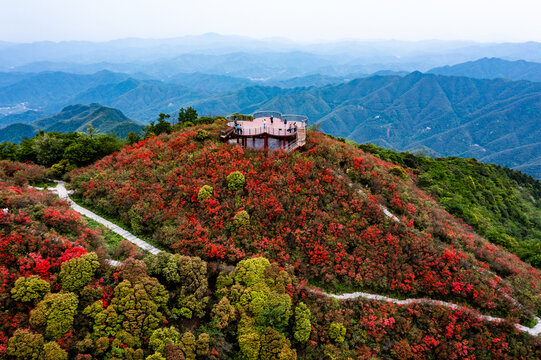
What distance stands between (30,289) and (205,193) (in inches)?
407

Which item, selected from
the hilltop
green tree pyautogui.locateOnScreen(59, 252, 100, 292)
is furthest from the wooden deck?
green tree pyautogui.locateOnScreen(59, 252, 100, 292)

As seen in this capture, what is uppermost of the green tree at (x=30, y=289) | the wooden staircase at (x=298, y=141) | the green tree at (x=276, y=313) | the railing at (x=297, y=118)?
the railing at (x=297, y=118)

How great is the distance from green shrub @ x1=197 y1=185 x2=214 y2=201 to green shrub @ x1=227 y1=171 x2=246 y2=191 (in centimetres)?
141

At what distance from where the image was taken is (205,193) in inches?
757

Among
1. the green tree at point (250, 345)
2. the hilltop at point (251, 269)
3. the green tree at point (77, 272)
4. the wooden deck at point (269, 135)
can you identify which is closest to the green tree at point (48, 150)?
the hilltop at point (251, 269)

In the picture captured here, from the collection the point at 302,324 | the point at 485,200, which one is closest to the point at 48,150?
the point at 302,324

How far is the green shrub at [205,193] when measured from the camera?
19.2 m

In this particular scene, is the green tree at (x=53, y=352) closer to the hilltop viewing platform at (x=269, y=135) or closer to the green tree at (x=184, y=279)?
the green tree at (x=184, y=279)

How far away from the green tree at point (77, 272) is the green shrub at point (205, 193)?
757cm

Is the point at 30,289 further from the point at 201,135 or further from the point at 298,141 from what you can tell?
the point at 298,141

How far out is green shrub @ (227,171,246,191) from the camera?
19.8 metres

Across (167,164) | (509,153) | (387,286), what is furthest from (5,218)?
(509,153)

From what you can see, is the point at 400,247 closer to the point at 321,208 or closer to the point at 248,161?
the point at 321,208

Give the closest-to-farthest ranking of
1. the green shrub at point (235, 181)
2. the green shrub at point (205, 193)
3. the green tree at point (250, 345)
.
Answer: the green tree at point (250, 345) < the green shrub at point (205, 193) < the green shrub at point (235, 181)
